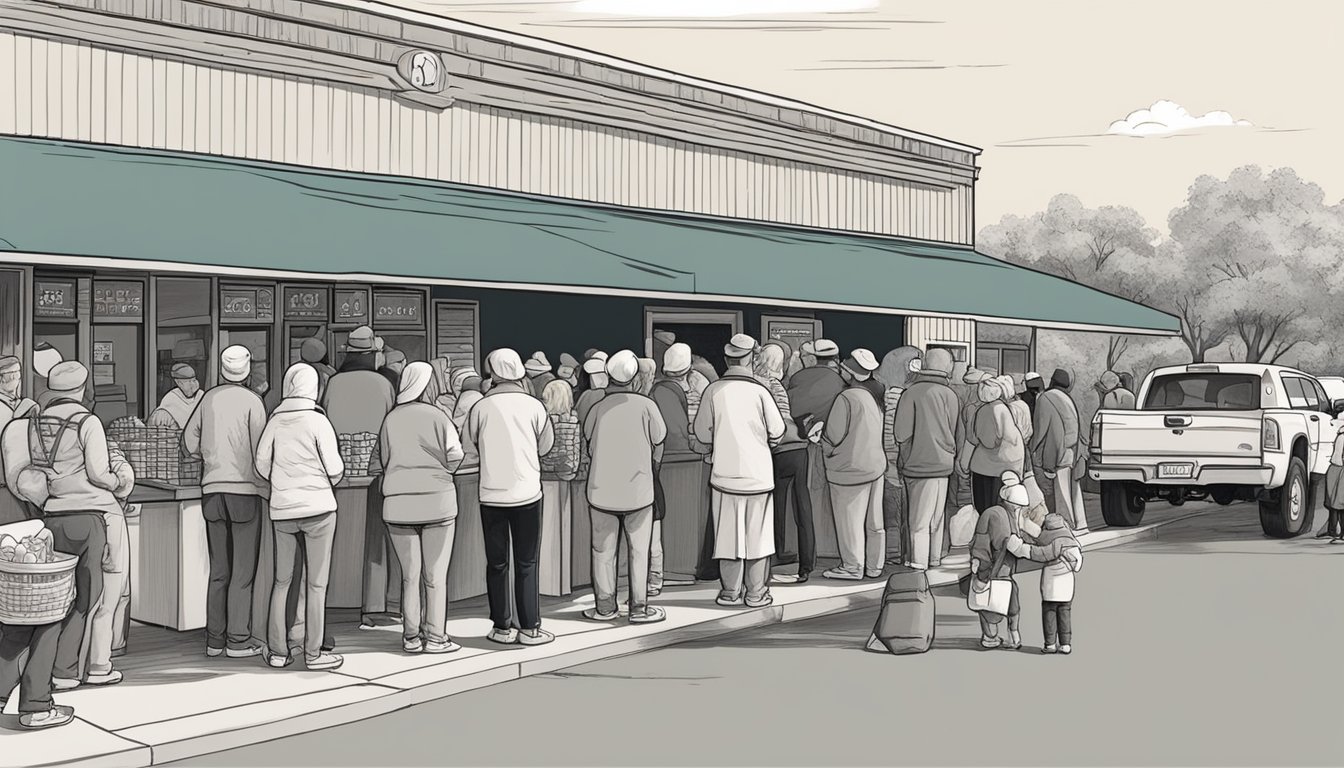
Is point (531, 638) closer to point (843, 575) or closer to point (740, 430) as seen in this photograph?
point (740, 430)

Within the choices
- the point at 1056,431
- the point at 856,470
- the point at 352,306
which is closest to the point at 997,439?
the point at 856,470

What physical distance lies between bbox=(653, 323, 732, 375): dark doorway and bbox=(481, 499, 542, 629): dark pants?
30.6 feet

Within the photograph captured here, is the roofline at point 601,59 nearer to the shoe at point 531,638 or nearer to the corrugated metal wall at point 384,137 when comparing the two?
the corrugated metal wall at point 384,137

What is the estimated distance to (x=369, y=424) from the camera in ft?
31.4

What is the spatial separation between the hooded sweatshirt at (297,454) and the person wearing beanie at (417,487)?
0.46 metres

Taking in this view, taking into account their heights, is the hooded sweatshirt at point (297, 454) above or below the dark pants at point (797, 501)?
above

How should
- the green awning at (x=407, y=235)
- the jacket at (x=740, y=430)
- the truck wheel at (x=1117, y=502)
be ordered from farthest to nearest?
the truck wheel at (x=1117, y=502) → the jacket at (x=740, y=430) → the green awning at (x=407, y=235)

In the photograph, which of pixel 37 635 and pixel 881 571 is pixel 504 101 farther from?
pixel 37 635

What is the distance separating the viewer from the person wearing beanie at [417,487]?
8344mm

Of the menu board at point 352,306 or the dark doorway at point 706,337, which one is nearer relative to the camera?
the menu board at point 352,306

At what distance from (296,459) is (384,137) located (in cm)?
742

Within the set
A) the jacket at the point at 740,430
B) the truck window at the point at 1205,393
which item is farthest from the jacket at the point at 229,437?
the truck window at the point at 1205,393

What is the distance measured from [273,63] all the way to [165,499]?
6.13 metres

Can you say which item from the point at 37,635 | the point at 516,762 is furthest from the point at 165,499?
the point at 516,762
